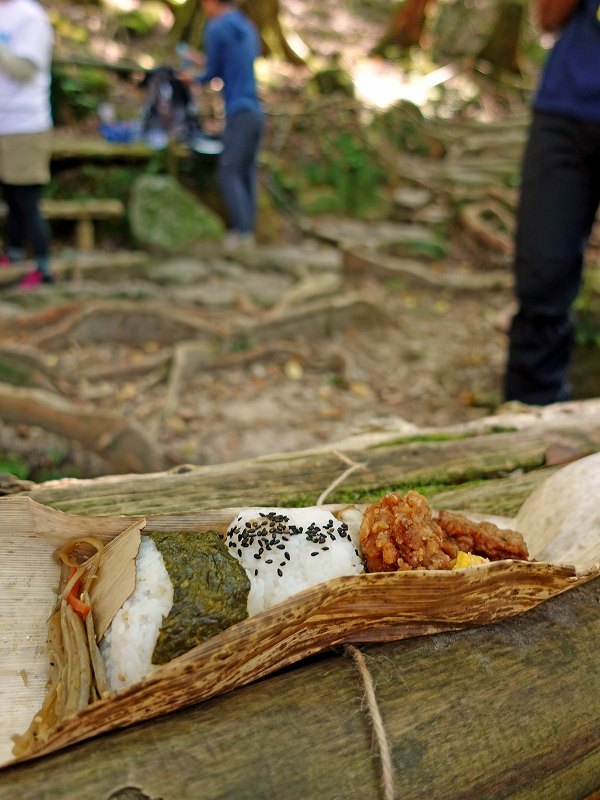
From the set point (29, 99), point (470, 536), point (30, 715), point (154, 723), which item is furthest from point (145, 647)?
point (29, 99)

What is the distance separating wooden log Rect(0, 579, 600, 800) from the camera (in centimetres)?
107

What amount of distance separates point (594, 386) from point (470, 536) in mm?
3994

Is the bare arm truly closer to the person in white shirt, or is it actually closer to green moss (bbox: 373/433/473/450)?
green moss (bbox: 373/433/473/450)

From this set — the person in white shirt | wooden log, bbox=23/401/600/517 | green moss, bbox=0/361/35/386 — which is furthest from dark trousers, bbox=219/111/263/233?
wooden log, bbox=23/401/600/517

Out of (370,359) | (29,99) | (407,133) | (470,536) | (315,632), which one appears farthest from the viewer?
(407,133)

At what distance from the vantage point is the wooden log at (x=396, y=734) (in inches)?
42.1

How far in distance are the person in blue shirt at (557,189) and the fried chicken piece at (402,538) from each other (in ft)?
7.84

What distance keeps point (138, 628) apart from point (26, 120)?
4924mm

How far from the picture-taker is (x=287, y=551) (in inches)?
52.9

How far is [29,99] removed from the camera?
5039mm

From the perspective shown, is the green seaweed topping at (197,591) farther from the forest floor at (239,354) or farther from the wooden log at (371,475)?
the forest floor at (239,354)

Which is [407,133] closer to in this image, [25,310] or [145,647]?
[25,310]

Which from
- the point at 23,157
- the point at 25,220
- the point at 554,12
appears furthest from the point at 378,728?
the point at 25,220

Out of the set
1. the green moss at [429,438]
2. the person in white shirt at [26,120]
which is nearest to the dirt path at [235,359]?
the person in white shirt at [26,120]
